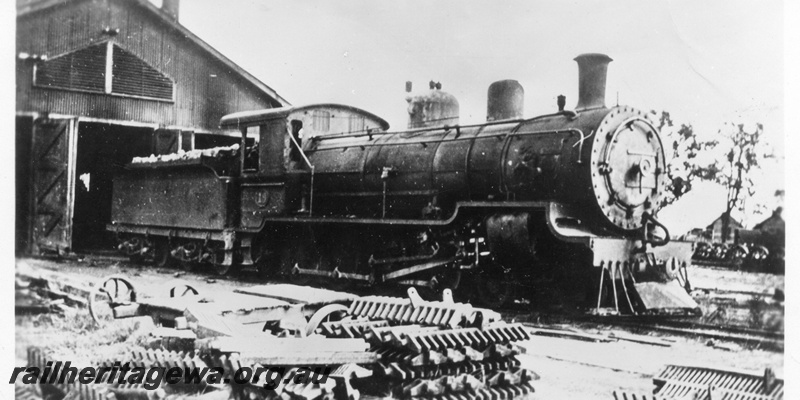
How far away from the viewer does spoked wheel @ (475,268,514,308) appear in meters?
8.23

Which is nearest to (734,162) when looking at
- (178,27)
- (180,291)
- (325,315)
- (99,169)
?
(325,315)

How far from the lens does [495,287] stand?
8445mm

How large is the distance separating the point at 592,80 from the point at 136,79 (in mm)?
7869

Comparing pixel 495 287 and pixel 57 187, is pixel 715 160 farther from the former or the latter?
pixel 57 187

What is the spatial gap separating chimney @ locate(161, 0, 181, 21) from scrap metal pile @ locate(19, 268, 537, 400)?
281 inches

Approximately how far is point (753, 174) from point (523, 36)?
303 cm

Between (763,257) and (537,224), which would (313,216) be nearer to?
A: (537,224)

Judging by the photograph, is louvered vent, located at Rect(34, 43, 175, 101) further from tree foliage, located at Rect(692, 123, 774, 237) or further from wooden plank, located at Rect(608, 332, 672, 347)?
tree foliage, located at Rect(692, 123, 774, 237)

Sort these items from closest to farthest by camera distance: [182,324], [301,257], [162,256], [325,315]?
[182,324], [325,315], [301,257], [162,256]

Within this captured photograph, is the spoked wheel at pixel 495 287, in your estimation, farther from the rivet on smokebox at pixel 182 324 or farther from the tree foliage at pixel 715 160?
the rivet on smokebox at pixel 182 324

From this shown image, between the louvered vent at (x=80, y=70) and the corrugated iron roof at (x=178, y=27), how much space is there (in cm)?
85

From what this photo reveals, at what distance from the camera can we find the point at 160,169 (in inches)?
490

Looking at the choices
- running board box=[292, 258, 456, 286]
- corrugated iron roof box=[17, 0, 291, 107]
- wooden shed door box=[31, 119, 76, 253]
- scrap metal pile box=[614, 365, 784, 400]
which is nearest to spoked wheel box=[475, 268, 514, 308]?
running board box=[292, 258, 456, 286]

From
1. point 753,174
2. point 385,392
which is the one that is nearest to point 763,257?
point 753,174
